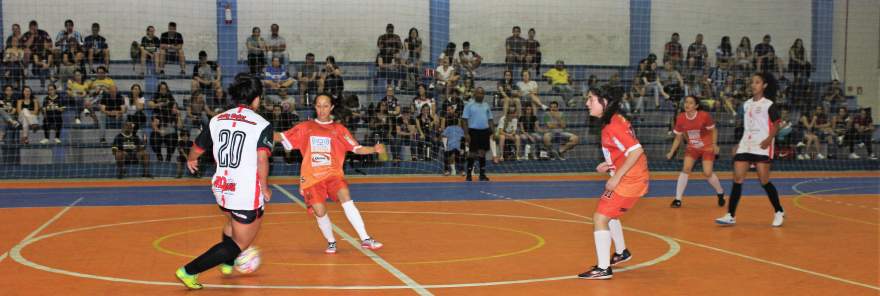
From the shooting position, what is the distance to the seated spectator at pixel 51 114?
21.2m

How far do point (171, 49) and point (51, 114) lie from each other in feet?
12.9

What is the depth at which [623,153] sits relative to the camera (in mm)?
7707

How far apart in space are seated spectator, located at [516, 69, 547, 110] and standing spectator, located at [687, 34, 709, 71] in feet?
18.9

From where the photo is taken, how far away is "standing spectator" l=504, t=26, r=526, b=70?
2611 cm

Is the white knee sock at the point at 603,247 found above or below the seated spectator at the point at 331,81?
below

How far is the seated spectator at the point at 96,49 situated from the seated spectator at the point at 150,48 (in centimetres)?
94

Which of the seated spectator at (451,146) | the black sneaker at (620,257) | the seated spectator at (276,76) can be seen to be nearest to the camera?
the black sneaker at (620,257)

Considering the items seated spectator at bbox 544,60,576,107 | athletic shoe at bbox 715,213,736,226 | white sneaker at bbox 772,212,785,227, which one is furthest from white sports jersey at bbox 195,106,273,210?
seated spectator at bbox 544,60,576,107

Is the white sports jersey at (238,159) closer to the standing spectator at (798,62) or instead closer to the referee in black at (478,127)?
the referee in black at (478,127)

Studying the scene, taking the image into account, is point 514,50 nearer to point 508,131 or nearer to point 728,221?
point 508,131

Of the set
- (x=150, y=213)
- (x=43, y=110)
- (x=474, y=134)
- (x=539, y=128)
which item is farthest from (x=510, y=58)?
(x=150, y=213)

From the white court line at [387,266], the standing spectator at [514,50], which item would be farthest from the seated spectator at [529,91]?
the white court line at [387,266]

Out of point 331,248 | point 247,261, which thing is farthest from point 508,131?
point 247,261

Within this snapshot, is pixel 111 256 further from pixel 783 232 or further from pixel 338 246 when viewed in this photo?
pixel 783 232
